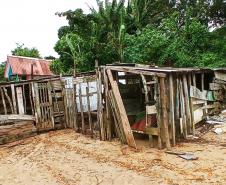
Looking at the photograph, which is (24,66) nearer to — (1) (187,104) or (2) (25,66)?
(2) (25,66)

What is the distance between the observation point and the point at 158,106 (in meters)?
9.89

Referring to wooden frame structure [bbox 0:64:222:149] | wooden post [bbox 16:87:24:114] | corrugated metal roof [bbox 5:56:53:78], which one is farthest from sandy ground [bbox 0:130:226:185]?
corrugated metal roof [bbox 5:56:53:78]

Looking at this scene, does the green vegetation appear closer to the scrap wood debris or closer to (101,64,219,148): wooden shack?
(101,64,219,148): wooden shack

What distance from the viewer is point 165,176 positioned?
7434 mm

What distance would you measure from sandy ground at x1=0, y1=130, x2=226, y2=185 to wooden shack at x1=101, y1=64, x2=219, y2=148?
55cm

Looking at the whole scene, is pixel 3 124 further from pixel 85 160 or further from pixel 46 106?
pixel 85 160

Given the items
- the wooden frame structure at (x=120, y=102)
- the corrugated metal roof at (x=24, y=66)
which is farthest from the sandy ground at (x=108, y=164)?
the corrugated metal roof at (x=24, y=66)

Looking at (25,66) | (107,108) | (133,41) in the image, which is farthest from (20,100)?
(25,66)

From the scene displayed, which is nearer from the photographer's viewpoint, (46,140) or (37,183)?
(37,183)

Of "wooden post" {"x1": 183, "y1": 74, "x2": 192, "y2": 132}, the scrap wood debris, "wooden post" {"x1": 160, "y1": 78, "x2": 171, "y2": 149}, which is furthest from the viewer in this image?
"wooden post" {"x1": 183, "y1": 74, "x2": 192, "y2": 132}

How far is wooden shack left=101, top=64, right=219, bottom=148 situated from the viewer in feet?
32.5

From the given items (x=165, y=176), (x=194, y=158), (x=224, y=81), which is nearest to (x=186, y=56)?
(x=224, y=81)

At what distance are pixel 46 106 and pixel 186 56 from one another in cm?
989

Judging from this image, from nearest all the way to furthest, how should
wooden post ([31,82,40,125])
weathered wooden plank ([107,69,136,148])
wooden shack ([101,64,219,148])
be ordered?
1. wooden shack ([101,64,219,148])
2. weathered wooden plank ([107,69,136,148])
3. wooden post ([31,82,40,125])
